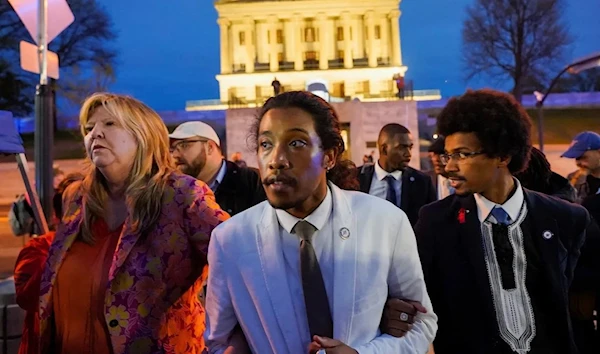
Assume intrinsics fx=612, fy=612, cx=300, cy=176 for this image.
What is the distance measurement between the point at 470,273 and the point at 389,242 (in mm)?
942

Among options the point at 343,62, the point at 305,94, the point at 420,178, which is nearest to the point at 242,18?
the point at 343,62

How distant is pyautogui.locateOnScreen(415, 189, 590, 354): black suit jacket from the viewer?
8.98 ft

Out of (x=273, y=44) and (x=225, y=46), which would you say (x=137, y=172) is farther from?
(x=273, y=44)

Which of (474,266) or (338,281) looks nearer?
(338,281)

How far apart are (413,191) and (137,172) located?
4.36 metres

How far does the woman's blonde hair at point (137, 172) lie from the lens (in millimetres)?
2656

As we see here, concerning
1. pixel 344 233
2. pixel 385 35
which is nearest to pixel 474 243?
pixel 344 233

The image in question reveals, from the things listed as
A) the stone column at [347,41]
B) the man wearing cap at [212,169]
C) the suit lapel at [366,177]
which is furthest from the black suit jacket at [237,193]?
the stone column at [347,41]

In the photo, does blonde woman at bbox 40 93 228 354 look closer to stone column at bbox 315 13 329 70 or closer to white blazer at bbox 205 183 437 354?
white blazer at bbox 205 183 437 354

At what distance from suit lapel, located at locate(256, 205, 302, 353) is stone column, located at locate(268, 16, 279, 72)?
67785mm

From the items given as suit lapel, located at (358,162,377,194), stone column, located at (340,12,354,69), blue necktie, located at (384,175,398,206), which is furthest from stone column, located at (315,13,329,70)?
blue necktie, located at (384,175,398,206)

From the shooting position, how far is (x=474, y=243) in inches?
111

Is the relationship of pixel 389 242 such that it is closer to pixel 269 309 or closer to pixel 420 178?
pixel 269 309

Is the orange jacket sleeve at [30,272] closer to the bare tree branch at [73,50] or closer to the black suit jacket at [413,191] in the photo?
the black suit jacket at [413,191]
